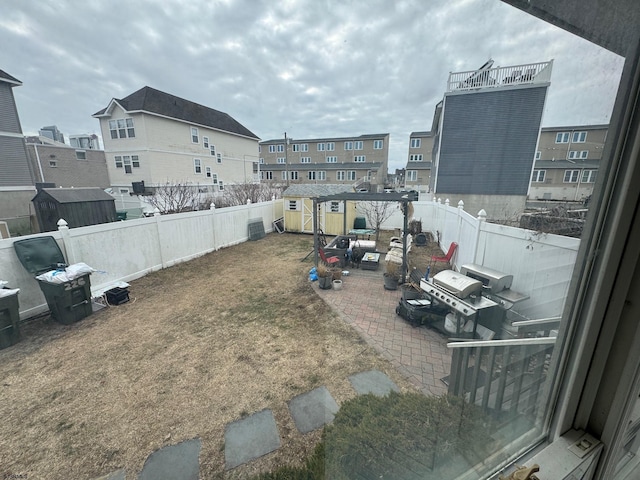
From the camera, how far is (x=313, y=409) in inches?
107

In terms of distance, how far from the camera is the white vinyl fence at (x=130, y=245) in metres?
4.50

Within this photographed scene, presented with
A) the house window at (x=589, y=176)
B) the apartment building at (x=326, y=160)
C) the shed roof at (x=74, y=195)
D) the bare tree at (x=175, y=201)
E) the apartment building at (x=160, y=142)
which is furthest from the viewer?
the apartment building at (x=326, y=160)

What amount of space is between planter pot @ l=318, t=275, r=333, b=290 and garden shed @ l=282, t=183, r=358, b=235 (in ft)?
18.4

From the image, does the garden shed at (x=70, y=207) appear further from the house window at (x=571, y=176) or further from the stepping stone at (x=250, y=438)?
the house window at (x=571, y=176)

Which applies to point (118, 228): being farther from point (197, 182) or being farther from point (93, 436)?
point (197, 182)

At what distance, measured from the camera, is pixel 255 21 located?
1139 millimetres

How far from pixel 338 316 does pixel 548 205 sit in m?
4.05

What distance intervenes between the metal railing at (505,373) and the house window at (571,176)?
56 cm

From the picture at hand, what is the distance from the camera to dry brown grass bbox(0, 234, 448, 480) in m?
2.36

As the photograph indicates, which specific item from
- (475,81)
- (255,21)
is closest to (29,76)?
(255,21)

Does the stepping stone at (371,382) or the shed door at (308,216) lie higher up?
the shed door at (308,216)

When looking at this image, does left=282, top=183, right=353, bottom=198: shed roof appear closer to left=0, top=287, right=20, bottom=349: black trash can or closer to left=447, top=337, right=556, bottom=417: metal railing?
left=0, top=287, right=20, bottom=349: black trash can

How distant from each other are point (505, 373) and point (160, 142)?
→ 67.2ft

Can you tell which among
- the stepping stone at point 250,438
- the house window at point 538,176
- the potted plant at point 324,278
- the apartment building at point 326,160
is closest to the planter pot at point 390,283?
the potted plant at point 324,278
